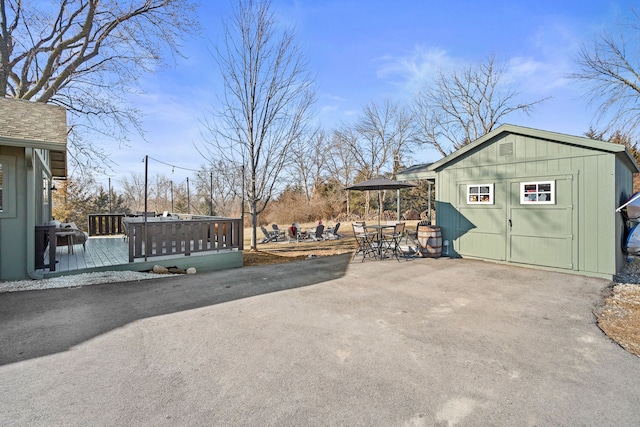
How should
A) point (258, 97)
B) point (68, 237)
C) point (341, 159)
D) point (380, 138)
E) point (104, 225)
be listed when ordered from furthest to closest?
point (341, 159) → point (380, 138) → point (104, 225) → point (258, 97) → point (68, 237)

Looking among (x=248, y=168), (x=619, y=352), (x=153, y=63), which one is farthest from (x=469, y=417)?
(x=153, y=63)

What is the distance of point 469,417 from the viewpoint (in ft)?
6.48

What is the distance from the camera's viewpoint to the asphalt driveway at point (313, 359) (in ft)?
6.66

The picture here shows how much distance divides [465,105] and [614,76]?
33.8 feet

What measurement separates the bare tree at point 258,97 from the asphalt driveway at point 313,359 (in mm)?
6338

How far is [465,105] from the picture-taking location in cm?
2442

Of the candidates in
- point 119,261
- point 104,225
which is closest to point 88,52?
point 104,225

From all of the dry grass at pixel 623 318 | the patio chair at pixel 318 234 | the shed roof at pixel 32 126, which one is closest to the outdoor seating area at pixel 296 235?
the patio chair at pixel 318 234

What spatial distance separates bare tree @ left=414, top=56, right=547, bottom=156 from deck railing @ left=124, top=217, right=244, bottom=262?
21935mm

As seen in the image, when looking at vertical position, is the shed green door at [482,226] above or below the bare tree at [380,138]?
below

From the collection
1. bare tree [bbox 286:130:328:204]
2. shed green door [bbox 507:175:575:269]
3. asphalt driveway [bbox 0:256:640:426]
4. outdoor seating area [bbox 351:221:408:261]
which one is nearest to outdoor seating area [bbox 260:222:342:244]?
outdoor seating area [bbox 351:221:408:261]

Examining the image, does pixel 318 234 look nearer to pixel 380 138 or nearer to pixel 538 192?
pixel 538 192

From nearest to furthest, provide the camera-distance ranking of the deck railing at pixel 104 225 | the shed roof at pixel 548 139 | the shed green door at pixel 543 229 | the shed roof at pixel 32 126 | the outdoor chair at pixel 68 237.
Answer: the shed roof at pixel 32 126 → the shed roof at pixel 548 139 → the shed green door at pixel 543 229 → the outdoor chair at pixel 68 237 → the deck railing at pixel 104 225

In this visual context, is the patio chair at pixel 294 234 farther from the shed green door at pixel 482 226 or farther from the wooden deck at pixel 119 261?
the shed green door at pixel 482 226
